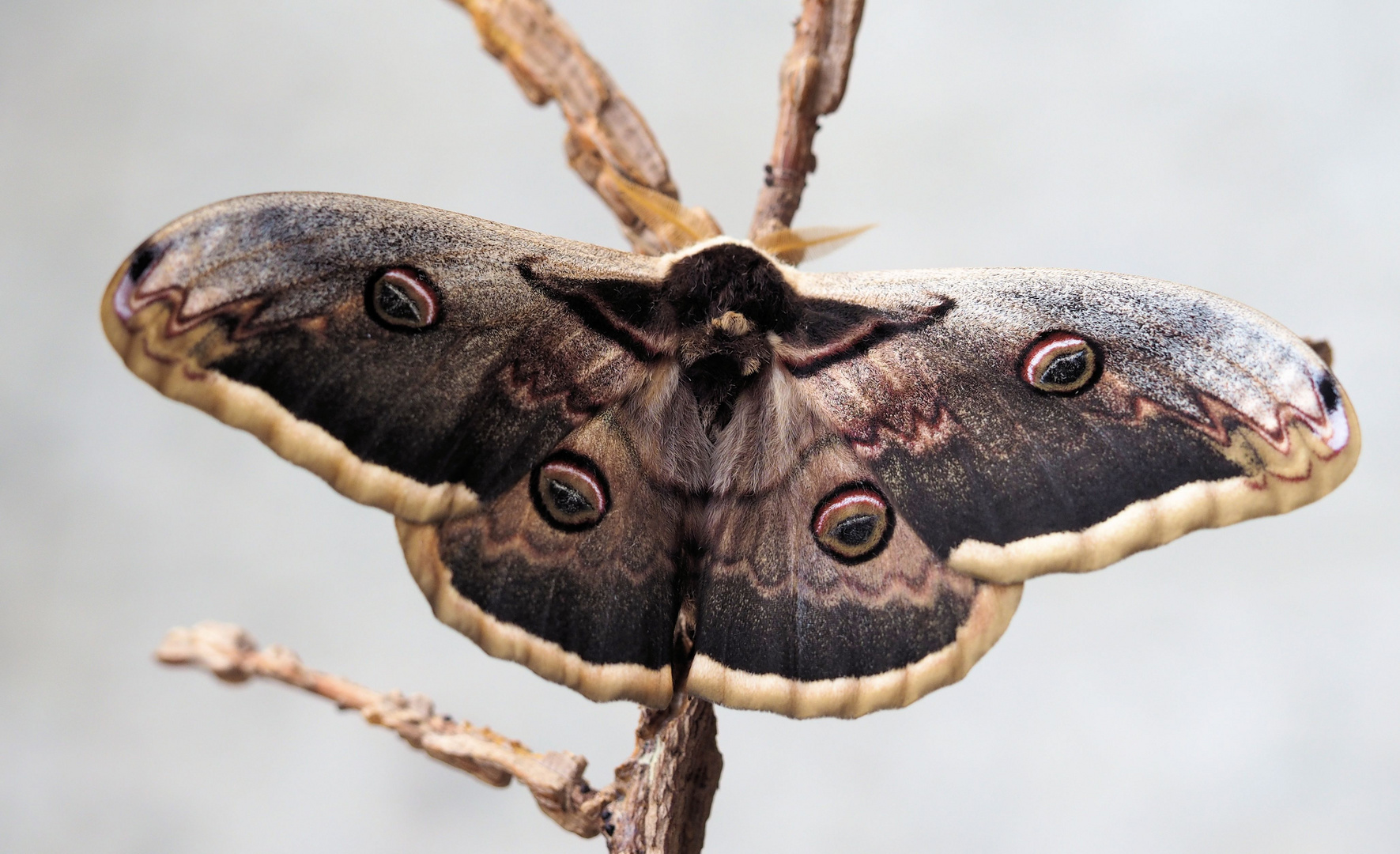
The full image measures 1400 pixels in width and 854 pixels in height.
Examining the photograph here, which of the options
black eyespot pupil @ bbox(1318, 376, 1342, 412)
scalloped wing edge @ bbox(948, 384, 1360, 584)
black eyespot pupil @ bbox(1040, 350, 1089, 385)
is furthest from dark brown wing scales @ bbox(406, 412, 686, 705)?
black eyespot pupil @ bbox(1318, 376, 1342, 412)

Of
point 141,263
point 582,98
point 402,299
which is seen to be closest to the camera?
point 141,263

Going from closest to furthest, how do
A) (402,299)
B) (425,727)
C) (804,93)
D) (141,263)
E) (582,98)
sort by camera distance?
(141,263) → (402,299) → (425,727) → (804,93) → (582,98)

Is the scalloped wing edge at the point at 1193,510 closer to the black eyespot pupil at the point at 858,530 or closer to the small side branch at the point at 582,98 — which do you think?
the black eyespot pupil at the point at 858,530

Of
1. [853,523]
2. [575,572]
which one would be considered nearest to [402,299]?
[575,572]

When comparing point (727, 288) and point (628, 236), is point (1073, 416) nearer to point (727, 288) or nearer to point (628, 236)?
point (727, 288)

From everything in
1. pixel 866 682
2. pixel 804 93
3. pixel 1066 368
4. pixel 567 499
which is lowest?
pixel 866 682

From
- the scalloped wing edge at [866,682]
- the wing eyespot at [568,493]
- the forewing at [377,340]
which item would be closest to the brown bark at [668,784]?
the scalloped wing edge at [866,682]

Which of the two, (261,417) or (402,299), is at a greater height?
(402,299)
